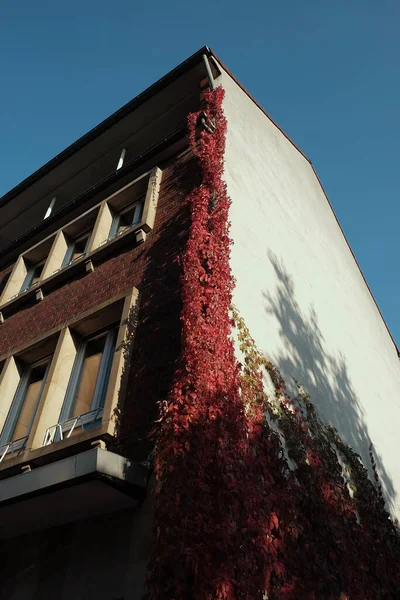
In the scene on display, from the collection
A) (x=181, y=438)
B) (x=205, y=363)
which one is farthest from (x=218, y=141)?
(x=181, y=438)

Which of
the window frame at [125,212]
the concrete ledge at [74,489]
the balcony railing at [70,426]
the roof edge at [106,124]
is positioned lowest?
the concrete ledge at [74,489]

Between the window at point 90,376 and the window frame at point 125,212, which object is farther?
the window frame at point 125,212

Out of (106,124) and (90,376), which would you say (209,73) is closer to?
(106,124)

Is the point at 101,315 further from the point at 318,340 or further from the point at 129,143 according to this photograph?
the point at 129,143

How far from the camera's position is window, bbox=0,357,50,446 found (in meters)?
7.05

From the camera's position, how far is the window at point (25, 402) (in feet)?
23.1

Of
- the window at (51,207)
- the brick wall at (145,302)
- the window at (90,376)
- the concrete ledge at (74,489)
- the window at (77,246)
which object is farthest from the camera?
the window at (51,207)

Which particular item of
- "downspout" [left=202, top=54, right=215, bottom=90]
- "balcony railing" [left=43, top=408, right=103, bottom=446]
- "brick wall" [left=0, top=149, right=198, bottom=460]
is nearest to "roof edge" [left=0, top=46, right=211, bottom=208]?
"downspout" [left=202, top=54, right=215, bottom=90]

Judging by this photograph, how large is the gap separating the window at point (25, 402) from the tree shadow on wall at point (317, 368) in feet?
11.6

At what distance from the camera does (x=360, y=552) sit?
229 inches

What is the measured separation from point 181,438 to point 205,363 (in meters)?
0.82

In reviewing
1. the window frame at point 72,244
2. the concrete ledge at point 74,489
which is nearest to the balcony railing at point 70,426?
the concrete ledge at point 74,489

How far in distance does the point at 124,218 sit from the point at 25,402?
3.95m

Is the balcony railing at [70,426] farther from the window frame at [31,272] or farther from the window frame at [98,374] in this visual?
the window frame at [31,272]
